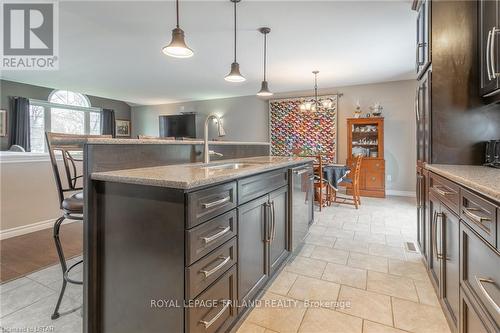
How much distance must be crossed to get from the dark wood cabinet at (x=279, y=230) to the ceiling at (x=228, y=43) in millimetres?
2014

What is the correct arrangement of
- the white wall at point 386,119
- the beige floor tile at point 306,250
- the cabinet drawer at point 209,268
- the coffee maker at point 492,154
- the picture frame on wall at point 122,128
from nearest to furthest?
the cabinet drawer at point 209,268, the coffee maker at point 492,154, the beige floor tile at point 306,250, the white wall at point 386,119, the picture frame on wall at point 122,128

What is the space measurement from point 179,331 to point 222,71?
14.9 ft

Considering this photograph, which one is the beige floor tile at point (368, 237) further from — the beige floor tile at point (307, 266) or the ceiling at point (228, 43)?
the ceiling at point (228, 43)

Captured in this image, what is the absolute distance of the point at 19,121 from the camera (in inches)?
230

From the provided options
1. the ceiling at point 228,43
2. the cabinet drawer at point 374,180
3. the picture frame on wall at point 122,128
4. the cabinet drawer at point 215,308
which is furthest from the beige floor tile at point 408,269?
the picture frame on wall at point 122,128

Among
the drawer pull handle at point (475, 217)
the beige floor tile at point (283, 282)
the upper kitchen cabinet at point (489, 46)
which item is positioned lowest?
the beige floor tile at point (283, 282)

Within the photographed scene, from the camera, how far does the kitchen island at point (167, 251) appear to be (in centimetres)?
110

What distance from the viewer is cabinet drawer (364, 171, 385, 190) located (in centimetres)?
529

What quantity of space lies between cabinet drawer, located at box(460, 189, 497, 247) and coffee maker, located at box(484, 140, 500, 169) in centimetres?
76

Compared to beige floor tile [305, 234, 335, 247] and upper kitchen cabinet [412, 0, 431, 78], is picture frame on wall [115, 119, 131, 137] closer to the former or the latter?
beige floor tile [305, 234, 335, 247]

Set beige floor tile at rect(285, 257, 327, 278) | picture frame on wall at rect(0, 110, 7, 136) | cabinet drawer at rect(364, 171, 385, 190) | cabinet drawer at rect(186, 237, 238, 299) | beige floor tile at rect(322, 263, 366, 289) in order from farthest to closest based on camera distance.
A: picture frame on wall at rect(0, 110, 7, 136)
cabinet drawer at rect(364, 171, 385, 190)
beige floor tile at rect(285, 257, 327, 278)
beige floor tile at rect(322, 263, 366, 289)
cabinet drawer at rect(186, 237, 238, 299)

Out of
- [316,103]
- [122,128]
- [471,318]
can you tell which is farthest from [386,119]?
[122,128]

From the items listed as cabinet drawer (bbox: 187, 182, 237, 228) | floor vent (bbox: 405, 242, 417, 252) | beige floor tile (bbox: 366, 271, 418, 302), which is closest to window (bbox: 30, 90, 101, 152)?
cabinet drawer (bbox: 187, 182, 237, 228)

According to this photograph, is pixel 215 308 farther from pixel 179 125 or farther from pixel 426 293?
pixel 179 125
